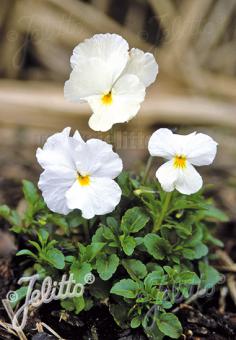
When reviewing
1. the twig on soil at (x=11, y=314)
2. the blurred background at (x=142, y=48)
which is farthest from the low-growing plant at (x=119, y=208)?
the blurred background at (x=142, y=48)

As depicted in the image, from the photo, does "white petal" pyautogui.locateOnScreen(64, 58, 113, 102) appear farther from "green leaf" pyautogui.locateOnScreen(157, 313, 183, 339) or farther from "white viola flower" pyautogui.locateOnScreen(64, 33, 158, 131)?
"green leaf" pyautogui.locateOnScreen(157, 313, 183, 339)

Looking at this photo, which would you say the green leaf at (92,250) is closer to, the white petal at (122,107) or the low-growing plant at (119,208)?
the low-growing plant at (119,208)

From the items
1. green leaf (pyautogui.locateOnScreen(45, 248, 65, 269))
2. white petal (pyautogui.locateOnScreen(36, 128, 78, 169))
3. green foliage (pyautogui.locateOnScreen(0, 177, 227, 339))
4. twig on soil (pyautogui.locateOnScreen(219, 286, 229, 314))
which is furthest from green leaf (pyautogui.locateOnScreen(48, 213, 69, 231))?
twig on soil (pyautogui.locateOnScreen(219, 286, 229, 314))

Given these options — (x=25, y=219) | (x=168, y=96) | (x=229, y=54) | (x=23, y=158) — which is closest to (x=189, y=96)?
(x=168, y=96)

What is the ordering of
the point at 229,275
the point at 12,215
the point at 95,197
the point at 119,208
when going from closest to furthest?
the point at 95,197 → the point at 119,208 → the point at 12,215 → the point at 229,275

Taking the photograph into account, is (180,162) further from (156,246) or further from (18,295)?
(18,295)

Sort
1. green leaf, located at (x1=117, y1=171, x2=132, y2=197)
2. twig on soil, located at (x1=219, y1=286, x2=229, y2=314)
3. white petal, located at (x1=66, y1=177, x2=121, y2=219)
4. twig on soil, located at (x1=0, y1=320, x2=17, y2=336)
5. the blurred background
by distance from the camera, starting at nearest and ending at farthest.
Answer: white petal, located at (x1=66, y1=177, x2=121, y2=219) → twig on soil, located at (x1=0, y1=320, x2=17, y2=336) → green leaf, located at (x1=117, y1=171, x2=132, y2=197) → twig on soil, located at (x1=219, y1=286, x2=229, y2=314) → the blurred background

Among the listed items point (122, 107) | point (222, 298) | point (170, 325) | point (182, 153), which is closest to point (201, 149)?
point (182, 153)
